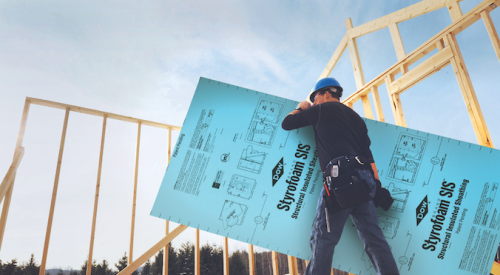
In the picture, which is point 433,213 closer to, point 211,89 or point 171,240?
point 211,89

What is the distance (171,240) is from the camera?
2.49 metres

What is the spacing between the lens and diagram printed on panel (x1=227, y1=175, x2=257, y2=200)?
1.85 metres

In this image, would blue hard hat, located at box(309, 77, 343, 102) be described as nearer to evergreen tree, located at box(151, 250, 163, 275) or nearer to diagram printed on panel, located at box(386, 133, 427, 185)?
diagram printed on panel, located at box(386, 133, 427, 185)

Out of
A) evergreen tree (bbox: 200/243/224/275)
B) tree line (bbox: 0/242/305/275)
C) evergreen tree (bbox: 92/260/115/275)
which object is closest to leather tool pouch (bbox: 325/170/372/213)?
tree line (bbox: 0/242/305/275)

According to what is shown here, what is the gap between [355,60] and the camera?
372 centimetres

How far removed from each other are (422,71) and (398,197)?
5.28 feet

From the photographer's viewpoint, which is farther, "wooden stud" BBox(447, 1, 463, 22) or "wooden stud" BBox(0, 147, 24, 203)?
"wooden stud" BBox(447, 1, 463, 22)

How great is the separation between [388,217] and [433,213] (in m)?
0.36

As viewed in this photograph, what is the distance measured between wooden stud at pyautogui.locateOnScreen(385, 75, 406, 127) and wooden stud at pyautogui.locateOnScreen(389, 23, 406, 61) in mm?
281

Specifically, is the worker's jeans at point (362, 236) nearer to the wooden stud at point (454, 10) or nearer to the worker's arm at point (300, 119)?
the worker's arm at point (300, 119)

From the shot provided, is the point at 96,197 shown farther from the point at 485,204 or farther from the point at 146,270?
the point at 146,270

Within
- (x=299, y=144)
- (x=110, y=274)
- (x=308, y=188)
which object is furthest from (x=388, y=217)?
(x=110, y=274)

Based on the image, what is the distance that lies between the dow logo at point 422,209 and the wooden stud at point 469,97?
848 mm

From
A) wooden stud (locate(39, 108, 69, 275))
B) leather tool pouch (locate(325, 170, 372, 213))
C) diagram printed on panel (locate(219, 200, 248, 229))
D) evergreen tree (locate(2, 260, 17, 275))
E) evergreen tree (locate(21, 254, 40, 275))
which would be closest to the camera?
leather tool pouch (locate(325, 170, 372, 213))
